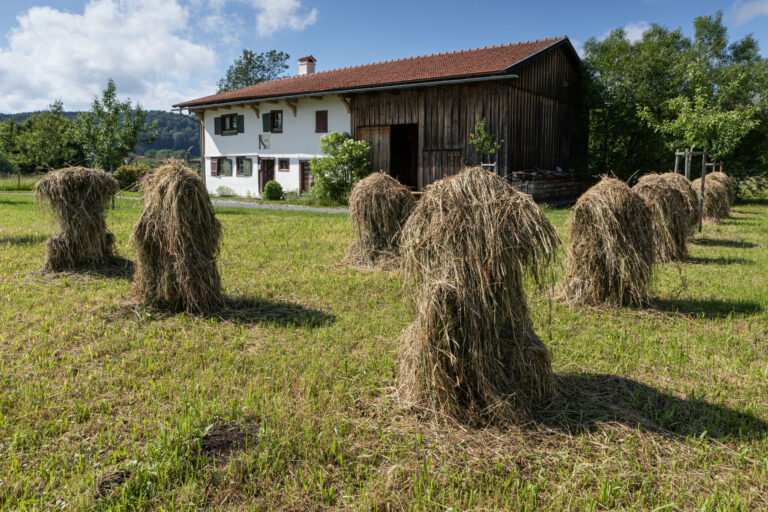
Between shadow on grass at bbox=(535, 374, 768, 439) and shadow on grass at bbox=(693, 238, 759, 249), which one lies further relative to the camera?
shadow on grass at bbox=(693, 238, 759, 249)

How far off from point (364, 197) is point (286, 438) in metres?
6.14

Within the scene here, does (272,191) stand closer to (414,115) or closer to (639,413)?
(414,115)

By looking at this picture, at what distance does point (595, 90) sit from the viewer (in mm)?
23203

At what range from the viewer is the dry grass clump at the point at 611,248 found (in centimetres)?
596

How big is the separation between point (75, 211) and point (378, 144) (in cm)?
1513

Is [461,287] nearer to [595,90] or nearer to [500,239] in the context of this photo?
[500,239]

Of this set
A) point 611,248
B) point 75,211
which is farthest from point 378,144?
point 611,248

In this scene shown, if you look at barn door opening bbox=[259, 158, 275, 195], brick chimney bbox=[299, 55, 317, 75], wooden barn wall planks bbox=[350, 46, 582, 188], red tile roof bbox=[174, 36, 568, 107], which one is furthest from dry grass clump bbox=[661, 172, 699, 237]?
brick chimney bbox=[299, 55, 317, 75]

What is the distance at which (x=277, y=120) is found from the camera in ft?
83.0

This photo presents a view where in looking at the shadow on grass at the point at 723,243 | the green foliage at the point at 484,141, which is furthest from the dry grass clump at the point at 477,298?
the green foliage at the point at 484,141

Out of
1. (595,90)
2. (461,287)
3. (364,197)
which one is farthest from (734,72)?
(461,287)

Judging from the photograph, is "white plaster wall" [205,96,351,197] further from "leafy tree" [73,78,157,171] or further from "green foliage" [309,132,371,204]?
"leafy tree" [73,78,157,171]

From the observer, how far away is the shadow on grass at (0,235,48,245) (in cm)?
1038

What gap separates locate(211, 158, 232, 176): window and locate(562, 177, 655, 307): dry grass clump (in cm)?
2496
